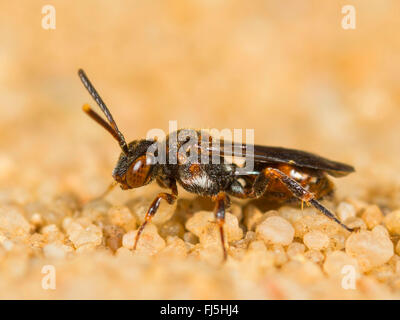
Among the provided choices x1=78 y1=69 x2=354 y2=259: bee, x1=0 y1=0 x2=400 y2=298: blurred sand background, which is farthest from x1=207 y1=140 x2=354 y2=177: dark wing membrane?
x1=0 y1=0 x2=400 y2=298: blurred sand background

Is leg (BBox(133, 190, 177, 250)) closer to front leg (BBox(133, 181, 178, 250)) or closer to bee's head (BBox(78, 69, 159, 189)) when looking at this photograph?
A: front leg (BBox(133, 181, 178, 250))

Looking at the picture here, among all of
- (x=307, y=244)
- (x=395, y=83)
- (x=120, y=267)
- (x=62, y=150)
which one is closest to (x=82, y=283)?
(x=120, y=267)

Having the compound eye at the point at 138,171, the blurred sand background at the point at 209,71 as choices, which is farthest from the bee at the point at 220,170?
the blurred sand background at the point at 209,71

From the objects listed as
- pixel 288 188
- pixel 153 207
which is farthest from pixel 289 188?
pixel 153 207

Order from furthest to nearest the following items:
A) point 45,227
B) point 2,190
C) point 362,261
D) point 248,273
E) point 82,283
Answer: point 2,190, point 45,227, point 362,261, point 248,273, point 82,283

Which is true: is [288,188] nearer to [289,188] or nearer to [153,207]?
[289,188]

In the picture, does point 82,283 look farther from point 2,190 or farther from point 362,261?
point 2,190
